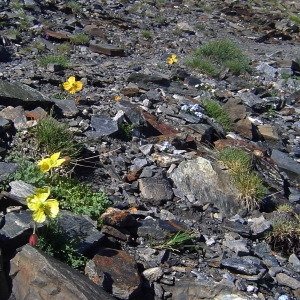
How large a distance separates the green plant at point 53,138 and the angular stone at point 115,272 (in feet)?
4.10

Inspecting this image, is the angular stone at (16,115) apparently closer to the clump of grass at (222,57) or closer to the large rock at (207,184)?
the large rock at (207,184)

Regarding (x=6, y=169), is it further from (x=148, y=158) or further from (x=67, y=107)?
(x=67, y=107)

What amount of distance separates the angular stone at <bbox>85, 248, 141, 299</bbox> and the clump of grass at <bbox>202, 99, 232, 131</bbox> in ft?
11.9

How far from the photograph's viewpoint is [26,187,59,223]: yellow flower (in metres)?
2.96

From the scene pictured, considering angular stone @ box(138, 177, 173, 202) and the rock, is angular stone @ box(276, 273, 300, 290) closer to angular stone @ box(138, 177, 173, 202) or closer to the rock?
the rock

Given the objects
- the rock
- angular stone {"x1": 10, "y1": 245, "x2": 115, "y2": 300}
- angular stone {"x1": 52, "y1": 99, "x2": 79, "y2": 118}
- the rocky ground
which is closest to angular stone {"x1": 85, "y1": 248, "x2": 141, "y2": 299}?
the rocky ground

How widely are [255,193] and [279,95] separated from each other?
462cm

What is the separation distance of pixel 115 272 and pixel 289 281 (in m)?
1.31

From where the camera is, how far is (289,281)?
152 inches

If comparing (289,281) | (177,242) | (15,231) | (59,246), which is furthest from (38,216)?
(289,281)

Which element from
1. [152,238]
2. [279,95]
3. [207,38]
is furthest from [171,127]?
[207,38]

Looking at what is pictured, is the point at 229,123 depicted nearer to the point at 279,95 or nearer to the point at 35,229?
the point at 279,95

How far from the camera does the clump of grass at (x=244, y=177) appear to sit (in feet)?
15.8

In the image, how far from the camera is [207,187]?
4.79 metres
